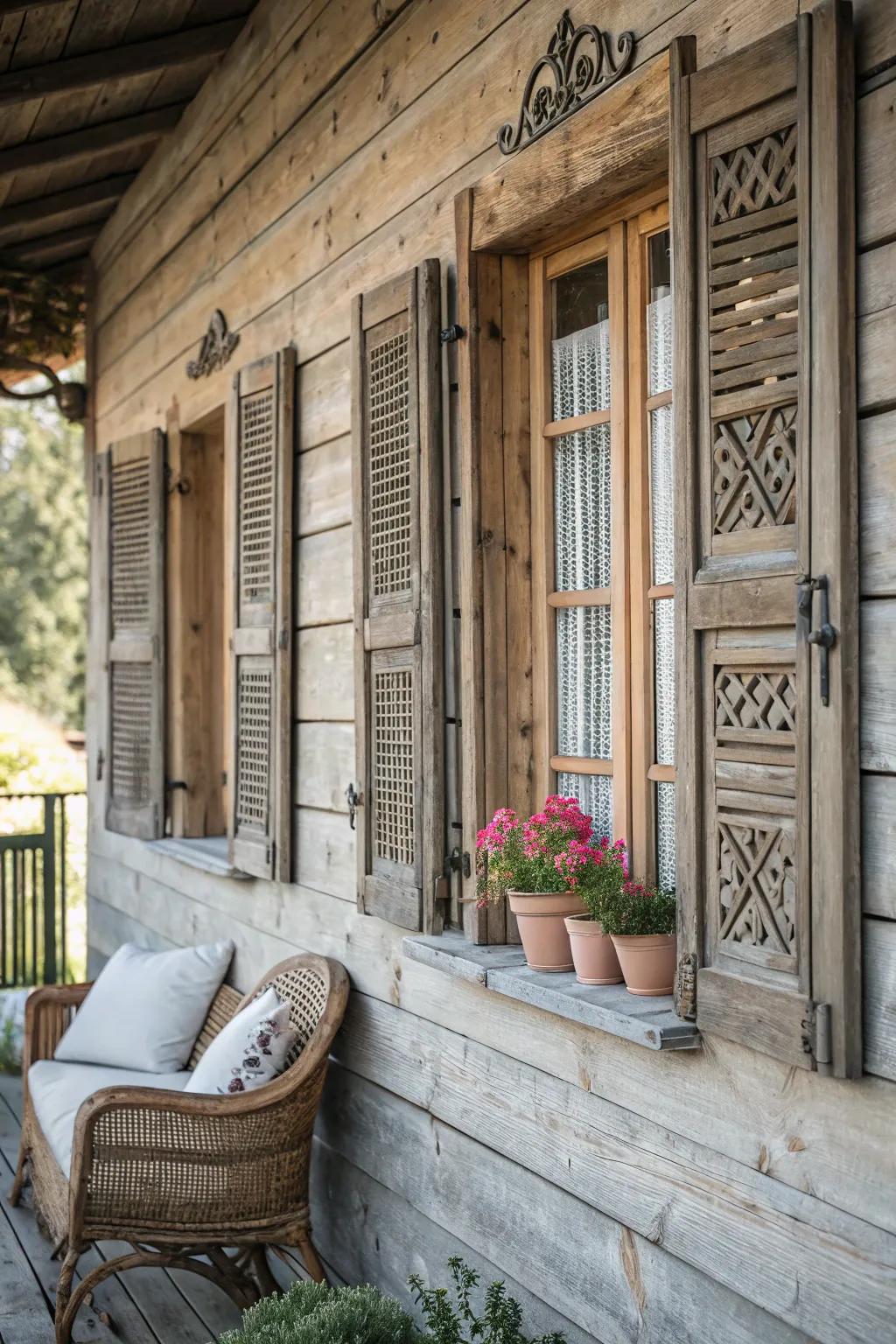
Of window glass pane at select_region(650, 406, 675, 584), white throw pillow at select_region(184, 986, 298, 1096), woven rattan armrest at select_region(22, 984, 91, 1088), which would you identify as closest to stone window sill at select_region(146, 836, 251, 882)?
woven rattan armrest at select_region(22, 984, 91, 1088)

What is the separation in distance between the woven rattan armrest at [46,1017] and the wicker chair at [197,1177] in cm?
108

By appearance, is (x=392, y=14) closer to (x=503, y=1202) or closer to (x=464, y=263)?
(x=464, y=263)

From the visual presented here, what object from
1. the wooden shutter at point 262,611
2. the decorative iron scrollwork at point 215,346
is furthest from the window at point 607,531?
the decorative iron scrollwork at point 215,346

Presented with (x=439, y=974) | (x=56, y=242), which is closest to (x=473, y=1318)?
(x=439, y=974)

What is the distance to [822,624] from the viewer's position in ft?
5.68

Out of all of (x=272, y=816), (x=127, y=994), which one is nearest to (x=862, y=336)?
(x=272, y=816)

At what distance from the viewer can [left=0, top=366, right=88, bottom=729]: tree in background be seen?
67.3 ft

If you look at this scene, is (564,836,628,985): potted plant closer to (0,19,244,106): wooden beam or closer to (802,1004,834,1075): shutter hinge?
(802,1004,834,1075): shutter hinge

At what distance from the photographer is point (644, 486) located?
7.84ft

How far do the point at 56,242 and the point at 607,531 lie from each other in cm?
Result: 434

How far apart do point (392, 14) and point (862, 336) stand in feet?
6.14

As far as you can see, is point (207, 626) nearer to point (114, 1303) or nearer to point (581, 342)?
point (114, 1303)

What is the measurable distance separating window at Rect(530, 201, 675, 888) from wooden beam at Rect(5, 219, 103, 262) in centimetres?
393

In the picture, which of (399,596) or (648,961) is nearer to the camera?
(648,961)
